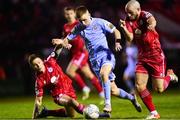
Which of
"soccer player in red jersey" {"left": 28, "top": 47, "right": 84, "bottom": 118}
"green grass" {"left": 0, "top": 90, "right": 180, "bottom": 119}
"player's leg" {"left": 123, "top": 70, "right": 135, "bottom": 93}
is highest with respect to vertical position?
"soccer player in red jersey" {"left": 28, "top": 47, "right": 84, "bottom": 118}

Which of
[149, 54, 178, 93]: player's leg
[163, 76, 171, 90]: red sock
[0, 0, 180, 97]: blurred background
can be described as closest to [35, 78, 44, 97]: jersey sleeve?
[149, 54, 178, 93]: player's leg

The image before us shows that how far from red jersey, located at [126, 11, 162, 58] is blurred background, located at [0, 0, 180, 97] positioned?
11367 millimetres

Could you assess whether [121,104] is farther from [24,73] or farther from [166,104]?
[24,73]

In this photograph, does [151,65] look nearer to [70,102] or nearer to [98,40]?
[98,40]

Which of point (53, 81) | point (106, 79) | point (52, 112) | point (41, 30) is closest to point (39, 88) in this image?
point (53, 81)

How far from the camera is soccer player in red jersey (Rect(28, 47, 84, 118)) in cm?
1220

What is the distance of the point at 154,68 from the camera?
12.6m

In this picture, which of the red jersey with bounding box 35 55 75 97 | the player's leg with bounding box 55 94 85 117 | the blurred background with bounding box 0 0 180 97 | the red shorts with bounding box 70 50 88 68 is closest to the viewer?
the player's leg with bounding box 55 94 85 117

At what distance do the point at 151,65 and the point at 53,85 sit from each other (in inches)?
77.9

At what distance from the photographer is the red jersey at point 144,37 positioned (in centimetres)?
1221

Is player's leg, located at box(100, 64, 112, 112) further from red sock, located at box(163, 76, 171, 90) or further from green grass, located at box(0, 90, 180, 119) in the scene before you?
red sock, located at box(163, 76, 171, 90)

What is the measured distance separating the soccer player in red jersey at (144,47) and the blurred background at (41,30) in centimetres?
1125

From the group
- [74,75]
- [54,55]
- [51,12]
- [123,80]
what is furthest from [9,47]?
[54,55]

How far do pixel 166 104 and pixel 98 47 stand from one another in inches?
150
